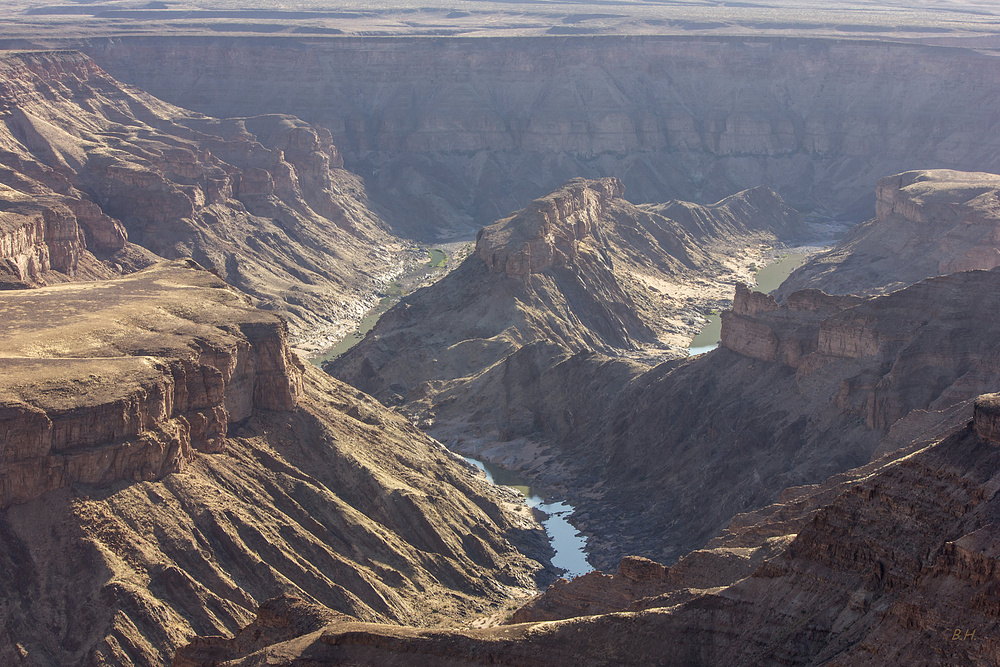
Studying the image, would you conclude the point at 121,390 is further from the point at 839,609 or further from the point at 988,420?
the point at 988,420

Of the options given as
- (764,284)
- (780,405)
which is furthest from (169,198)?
(780,405)

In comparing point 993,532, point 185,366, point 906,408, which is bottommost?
point 906,408

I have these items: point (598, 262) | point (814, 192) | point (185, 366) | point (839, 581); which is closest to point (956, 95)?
point (814, 192)

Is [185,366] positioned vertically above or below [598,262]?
above

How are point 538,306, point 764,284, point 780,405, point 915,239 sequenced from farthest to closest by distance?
point 764,284, point 915,239, point 538,306, point 780,405

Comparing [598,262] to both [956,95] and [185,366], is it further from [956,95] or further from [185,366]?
[956,95]
